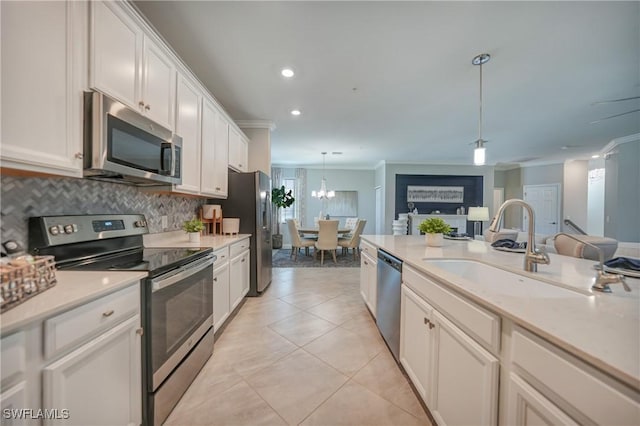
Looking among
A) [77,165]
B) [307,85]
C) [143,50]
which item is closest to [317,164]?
[307,85]

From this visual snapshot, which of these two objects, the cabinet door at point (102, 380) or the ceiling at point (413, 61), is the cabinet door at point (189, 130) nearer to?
the ceiling at point (413, 61)

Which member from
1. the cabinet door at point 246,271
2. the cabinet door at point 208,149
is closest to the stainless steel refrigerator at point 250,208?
the cabinet door at point 246,271

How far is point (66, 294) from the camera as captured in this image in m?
0.89

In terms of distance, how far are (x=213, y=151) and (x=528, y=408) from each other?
9.74 ft

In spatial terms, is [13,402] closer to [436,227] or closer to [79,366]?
[79,366]

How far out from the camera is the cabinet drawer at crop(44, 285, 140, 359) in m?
0.81

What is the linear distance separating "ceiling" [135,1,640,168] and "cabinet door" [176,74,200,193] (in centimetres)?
38

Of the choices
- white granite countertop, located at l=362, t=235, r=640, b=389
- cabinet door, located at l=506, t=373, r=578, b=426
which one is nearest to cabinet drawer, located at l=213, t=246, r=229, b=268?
white granite countertop, located at l=362, t=235, r=640, b=389

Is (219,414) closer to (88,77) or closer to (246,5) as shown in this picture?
(88,77)

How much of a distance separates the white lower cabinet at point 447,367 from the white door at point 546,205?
25.6 ft

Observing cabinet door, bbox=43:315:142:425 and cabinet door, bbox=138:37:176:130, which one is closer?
cabinet door, bbox=43:315:142:425

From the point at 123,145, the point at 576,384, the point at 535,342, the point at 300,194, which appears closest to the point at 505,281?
the point at 535,342

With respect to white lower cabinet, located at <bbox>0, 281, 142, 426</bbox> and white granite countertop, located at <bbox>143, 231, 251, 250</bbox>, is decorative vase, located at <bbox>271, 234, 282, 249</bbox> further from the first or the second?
white lower cabinet, located at <bbox>0, 281, 142, 426</bbox>

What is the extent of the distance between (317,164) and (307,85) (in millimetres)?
4935
